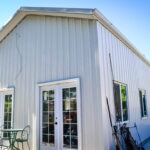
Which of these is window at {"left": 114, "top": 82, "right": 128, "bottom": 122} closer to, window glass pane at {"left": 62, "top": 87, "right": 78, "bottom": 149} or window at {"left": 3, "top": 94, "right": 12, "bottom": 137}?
window glass pane at {"left": 62, "top": 87, "right": 78, "bottom": 149}

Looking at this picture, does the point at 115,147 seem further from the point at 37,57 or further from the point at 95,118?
the point at 37,57

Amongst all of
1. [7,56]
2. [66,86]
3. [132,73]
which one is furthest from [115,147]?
[7,56]

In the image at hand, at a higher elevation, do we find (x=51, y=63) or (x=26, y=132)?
(x=51, y=63)

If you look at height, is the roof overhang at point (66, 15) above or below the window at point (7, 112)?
above

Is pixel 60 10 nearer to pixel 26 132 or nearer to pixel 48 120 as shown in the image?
pixel 48 120

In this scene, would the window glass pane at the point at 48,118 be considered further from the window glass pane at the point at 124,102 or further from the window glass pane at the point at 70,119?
the window glass pane at the point at 124,102

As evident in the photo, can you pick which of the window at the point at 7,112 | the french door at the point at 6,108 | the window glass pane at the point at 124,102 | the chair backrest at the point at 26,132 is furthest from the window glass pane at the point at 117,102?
the window at the point at 7,112

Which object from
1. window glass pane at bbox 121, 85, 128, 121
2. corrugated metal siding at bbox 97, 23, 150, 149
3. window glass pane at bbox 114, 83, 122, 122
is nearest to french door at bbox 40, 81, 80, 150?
corrugated metal siding at bbox 97, 23, 150, 149

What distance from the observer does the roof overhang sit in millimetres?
4611

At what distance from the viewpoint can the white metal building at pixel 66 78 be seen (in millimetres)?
4465

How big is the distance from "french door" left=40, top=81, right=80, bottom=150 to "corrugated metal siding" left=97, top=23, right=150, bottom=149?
31.7 inches

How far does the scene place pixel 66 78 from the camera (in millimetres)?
5027

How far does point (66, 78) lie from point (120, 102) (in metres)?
1.93

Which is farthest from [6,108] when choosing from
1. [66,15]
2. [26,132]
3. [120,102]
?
[120,102]
